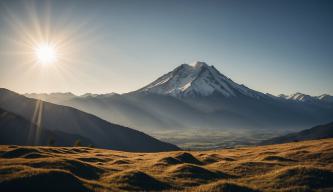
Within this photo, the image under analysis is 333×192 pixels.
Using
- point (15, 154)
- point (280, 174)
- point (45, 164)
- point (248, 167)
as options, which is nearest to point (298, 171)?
point (280, 174)

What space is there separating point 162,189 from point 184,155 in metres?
27.1

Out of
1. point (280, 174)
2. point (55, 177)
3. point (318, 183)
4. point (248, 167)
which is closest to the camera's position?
point (55, 177)

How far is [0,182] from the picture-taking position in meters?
35.8

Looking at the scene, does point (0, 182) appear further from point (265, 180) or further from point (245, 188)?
point (265, 180)

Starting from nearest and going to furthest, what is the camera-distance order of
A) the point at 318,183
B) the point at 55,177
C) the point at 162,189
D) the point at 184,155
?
the point at 55,177 < the point at 162,189 < the point at 318,183 < the point at 184,155

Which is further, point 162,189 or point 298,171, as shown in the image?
point 298,171

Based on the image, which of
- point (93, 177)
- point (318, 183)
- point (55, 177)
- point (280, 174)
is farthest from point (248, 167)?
point (55, 177)

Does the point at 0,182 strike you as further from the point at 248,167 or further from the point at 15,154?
the point at 248,167

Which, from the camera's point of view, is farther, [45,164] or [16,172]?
[45,164]

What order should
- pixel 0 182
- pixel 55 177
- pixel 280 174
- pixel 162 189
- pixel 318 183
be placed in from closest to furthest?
pixel 0 182 < pixel 55 177 < pixel 162 189 < pixel 318 183 < pixel 280 174

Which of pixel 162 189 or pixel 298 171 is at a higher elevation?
pixel 298 171

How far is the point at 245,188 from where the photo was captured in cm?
4166

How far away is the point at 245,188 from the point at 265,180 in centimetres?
742

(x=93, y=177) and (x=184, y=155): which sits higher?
(x=184, y=155)
